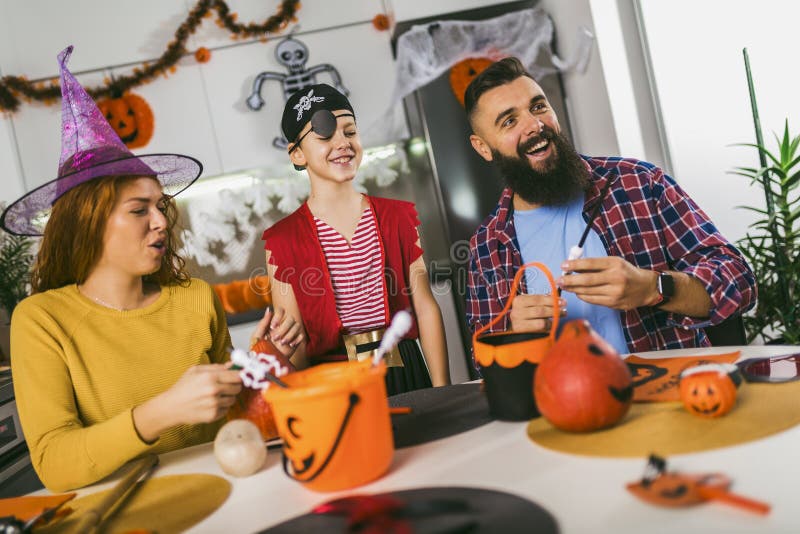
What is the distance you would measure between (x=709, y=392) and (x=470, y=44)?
295cm

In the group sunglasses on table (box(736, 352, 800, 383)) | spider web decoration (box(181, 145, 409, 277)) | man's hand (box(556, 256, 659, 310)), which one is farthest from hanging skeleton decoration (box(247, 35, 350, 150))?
sunglasses on table (box(736, 352, 800, 383))

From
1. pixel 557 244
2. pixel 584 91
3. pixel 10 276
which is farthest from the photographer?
pixel 584 91

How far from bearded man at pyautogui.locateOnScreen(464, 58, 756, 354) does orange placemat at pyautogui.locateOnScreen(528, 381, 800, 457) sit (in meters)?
0.44

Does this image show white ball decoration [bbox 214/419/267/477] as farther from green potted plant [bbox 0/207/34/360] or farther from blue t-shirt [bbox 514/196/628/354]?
green potted plant [bbox 0/207/34/360]

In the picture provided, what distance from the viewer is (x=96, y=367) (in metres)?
1.22

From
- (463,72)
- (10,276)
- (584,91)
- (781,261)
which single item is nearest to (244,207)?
(10,276)

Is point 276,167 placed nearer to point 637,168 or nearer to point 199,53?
point 199,53

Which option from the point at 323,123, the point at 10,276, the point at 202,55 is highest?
the point at 202,55

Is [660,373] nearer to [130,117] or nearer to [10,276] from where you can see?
[10,276]

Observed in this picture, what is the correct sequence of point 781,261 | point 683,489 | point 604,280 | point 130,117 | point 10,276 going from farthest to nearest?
point 130,117 < point 10,276 < point 781,261 < point 604,280 < point 683,489

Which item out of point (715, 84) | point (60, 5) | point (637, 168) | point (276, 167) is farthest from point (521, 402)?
point (60, 5)

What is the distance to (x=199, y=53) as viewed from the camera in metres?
3.70

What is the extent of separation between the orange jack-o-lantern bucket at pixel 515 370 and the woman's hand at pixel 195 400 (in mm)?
352

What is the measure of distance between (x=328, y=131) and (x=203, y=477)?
44.0 inches
